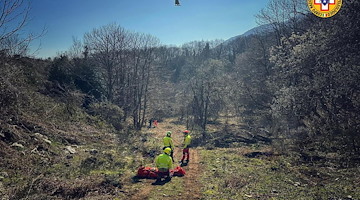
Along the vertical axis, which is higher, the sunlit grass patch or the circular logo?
the circular logo

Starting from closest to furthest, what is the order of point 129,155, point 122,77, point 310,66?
point 310,66 → point 129,155 → point 122,77

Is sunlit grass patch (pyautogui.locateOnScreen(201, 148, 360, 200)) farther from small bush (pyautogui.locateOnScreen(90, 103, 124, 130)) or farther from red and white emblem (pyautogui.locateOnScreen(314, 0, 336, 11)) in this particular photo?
small bush (pyautogui.locateOnScreen(90, 103, 124, 130))

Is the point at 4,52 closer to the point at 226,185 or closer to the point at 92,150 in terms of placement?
the point at 92,150

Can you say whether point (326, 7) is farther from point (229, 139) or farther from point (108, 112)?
point (108, 112)

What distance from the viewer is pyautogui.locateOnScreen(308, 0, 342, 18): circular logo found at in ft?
37.8

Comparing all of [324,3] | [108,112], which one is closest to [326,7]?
[324,3]

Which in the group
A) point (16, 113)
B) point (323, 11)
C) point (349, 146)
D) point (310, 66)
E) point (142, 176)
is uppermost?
point (323, 11)

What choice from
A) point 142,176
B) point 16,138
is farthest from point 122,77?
point 142,176

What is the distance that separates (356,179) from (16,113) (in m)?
16.0

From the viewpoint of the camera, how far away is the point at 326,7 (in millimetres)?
12039

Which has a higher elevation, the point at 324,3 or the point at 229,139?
the point at 324,3

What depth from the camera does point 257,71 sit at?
117ft

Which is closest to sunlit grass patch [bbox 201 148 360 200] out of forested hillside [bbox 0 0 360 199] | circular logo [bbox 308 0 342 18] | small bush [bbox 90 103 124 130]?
forested hillside [bbox 0 0 360 199]

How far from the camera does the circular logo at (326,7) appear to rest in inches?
453
